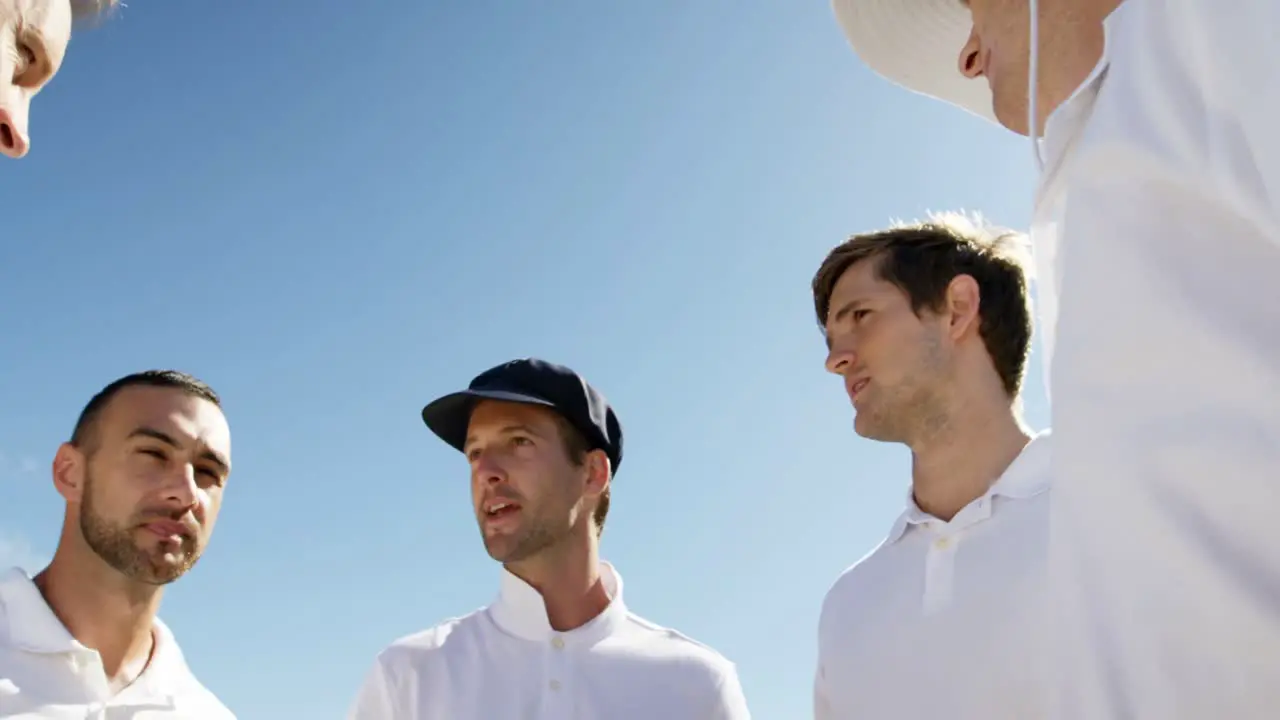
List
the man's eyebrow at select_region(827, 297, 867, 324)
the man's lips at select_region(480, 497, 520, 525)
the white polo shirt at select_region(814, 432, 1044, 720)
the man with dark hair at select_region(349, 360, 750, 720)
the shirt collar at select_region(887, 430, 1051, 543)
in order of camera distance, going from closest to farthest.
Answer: the white polo shirt at select_region(814, 432, 1044, 720), the shirt collar at select_region(887, 430, 1051, 543), the man with dark hair at select_region(349, 360, 750, 720), the man's eyebrow at select_region(827, 297, 867, 324), the man's lips at select_region(480, 497, 520, 525)

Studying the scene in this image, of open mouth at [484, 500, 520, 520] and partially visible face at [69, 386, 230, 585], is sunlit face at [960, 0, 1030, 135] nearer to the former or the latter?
open mouth at [484, 500, 520, 520]

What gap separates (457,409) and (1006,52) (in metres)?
4.02

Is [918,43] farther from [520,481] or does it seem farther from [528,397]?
[520,481]

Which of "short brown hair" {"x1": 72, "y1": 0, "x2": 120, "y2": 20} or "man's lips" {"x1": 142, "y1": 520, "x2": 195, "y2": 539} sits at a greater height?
"short brown hair" {"x1": 72, "y1": 0, "x2": 120, "y2": 20}

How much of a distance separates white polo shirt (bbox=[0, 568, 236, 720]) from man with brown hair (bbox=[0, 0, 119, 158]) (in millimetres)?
2832

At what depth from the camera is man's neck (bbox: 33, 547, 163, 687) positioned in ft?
15.0

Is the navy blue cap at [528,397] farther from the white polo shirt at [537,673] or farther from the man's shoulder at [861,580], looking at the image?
the man's shoulder at [861,580]

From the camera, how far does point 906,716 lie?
339 cm

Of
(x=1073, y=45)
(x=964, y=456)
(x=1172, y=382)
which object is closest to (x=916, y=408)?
(x=964, y=456)

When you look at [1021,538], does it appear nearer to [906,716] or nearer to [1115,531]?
[906,716]

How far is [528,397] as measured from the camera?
496cm

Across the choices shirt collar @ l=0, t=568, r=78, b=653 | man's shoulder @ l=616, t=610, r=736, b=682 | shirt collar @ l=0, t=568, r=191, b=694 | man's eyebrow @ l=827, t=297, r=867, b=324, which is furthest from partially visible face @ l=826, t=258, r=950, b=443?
shirt collar @ l=0, t=568, r=78, b=653

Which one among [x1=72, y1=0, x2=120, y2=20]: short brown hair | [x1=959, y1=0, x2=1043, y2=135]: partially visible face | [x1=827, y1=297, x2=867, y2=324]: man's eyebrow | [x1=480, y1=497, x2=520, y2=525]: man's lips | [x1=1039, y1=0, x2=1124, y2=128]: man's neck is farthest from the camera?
[x1=480, y1=497, x2=520, y2=525]: man's lips

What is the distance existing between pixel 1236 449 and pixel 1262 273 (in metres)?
0.19
